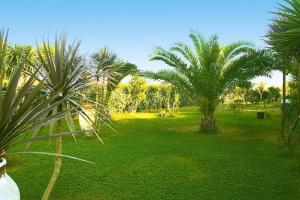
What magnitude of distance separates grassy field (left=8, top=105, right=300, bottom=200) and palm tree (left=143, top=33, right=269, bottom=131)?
2.23m

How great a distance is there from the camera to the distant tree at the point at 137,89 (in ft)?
83.6

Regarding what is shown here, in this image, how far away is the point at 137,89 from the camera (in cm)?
2550

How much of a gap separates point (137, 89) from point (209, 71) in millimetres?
12556

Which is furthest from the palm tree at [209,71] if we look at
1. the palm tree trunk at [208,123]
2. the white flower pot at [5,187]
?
the white flower pot at [5,187]

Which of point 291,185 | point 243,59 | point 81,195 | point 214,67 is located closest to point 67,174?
point 81,195

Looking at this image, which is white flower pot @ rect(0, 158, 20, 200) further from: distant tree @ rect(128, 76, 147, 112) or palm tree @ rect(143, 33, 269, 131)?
distant tree @ rect(128, 76, 147, 112)

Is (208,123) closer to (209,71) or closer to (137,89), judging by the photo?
(209,71)

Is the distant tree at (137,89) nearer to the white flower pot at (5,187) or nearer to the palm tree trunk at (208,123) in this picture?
the palm tree trunk at (208,123)

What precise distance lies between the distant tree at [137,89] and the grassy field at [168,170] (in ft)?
45.9

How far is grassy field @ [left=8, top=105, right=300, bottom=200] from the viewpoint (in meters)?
5.97

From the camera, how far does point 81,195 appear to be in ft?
19.3

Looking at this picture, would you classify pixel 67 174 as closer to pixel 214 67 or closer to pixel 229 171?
pixel 229 171

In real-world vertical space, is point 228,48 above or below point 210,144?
above

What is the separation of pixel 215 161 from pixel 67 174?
3.50 metres
